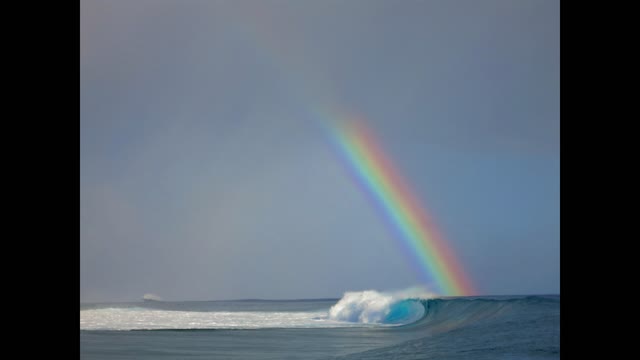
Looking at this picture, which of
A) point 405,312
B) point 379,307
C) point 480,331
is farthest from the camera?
point 405,312

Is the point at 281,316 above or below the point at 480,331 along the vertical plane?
above

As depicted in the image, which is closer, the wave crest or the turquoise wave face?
the turquoise wave face

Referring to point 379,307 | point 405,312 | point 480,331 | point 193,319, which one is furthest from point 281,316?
point 480,331

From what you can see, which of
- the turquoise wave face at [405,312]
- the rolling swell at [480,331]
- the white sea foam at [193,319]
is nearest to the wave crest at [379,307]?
the turquoise wave face at [405,312]

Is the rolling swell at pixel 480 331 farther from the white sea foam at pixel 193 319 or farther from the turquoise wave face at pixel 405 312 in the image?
the white sea foam at pixel 193 319

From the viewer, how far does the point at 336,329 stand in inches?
477

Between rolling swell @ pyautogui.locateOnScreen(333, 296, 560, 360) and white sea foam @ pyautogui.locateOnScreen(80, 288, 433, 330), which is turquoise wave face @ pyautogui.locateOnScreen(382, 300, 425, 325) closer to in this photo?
white sea foam @ pyautogui.locateOnScreen(80, 288, 433, 330)

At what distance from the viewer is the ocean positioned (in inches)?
370

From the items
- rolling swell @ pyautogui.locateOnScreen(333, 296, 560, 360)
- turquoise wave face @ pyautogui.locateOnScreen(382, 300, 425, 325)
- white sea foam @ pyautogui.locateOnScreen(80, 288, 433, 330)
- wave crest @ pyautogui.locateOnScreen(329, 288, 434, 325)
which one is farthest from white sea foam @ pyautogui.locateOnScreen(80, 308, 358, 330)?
rolling swell @ pyautogui.locateOnScreen(333, 296, 560, 360)

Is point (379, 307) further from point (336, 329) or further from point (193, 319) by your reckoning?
point (193, 319)

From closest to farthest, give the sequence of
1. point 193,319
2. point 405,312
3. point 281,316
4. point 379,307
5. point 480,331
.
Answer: point 480,331 < point 379,307 < point 405,312 < point 193,319 < point 281,316

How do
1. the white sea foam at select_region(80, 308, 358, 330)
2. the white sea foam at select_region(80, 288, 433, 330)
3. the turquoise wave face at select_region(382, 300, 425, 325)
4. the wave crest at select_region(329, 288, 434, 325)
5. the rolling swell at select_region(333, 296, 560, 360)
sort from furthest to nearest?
1. the wave crest at select_region(329, 288, 434, 325)
2. the turquoise wave face at select_region(382, 300, 425, 325)
3. the white sea foam at select_region(80, 288, 433, 330)
4. the white sea foam at select_region(80, 308, 358, 330)
5. the rolling swell at select_region(333, 296, 560, 360)

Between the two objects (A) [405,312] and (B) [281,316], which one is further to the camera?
(B) [281,316]
